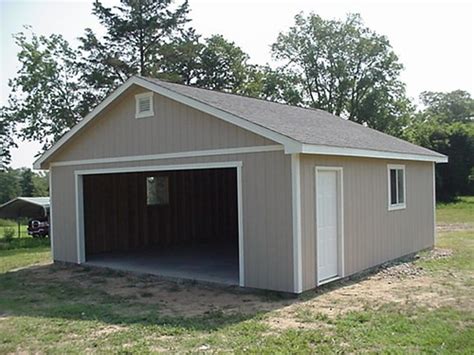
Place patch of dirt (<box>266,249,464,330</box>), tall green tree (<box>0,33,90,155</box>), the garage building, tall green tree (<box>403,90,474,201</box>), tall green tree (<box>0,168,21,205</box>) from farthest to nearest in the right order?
tall green tree (<box>0,168,21,205</box>) → tall green tree (<box>403,90,474,201</box>) → tall green tree (<box>0,33,90,155</box>) → the garage building → patch of dirt (<box>266,249,464,330</box>)

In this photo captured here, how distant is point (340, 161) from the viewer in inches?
340

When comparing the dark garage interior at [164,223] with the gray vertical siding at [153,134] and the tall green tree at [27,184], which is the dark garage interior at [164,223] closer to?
the gray vertical siding at [153,134]

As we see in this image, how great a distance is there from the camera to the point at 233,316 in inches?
255

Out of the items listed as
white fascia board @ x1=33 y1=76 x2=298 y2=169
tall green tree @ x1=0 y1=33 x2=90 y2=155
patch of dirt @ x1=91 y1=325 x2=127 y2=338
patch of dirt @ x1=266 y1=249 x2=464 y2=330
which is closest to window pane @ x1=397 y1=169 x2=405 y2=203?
patch of dirt @ x1=266 y1=249 x2=464 y2=330

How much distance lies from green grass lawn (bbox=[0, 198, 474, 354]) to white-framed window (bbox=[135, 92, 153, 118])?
10.7ft

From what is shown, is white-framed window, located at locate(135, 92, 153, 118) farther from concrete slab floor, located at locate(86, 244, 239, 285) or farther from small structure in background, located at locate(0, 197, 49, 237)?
small structure in background, located at locate(0, 197, 49, 237)

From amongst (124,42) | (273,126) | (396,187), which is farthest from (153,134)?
(124,42)

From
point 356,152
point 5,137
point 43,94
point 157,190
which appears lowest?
point 157,190

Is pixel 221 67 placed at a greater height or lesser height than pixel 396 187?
greater

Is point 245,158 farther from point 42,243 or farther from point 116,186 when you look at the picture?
point 42,243

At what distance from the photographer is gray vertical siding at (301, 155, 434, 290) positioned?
775 centimetres

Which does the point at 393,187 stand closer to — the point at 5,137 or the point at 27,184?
the point at 5,137

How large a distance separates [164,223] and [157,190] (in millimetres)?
1023

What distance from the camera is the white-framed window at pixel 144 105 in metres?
9.77
